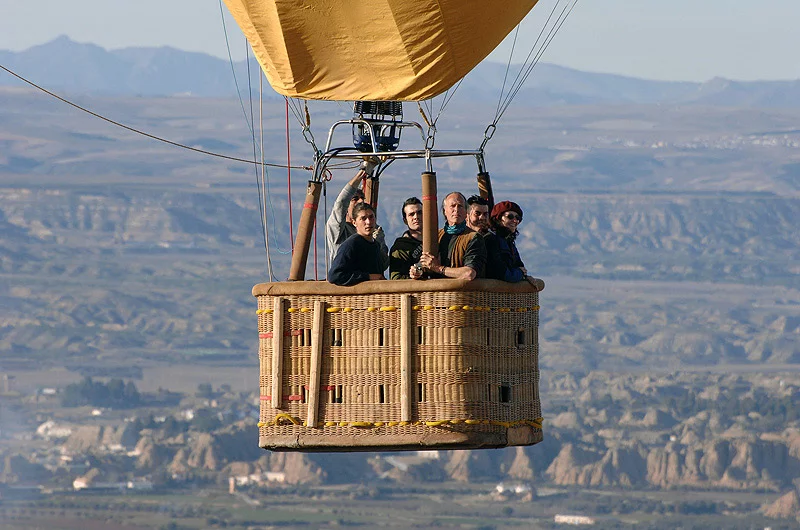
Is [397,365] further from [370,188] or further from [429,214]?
[370,188]

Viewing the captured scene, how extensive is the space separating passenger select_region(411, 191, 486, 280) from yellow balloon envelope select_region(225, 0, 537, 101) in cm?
88

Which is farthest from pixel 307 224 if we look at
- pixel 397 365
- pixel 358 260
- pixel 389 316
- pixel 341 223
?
pixel 397 365

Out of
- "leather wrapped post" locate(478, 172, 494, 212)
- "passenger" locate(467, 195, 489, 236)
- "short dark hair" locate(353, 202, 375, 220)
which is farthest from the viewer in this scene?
"leather wrapped post" locate(478, 172, 494, 212)

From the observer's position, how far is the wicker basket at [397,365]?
1500cm

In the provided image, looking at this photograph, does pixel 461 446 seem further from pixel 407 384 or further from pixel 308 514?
pixel 308 514

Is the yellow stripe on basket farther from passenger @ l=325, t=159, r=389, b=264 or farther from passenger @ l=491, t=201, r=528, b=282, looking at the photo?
passenger @ l=325, t=159, r=389, b=264

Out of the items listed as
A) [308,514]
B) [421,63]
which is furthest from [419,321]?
[308,514]

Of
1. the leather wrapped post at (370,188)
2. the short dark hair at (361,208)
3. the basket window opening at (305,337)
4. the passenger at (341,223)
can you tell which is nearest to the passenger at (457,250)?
the short dark hair at (361,208)

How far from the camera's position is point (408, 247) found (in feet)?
50.6

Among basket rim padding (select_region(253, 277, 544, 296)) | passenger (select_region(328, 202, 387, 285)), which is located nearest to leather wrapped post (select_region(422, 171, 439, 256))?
basket rim padding (select_region(253, 277, 544, 296))

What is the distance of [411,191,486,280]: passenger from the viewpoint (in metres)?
14.9

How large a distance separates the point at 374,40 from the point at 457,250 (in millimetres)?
1629

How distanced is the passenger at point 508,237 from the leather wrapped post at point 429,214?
594mm

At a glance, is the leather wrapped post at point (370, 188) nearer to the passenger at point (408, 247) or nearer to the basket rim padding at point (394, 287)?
the passenger at point (408, 247)
